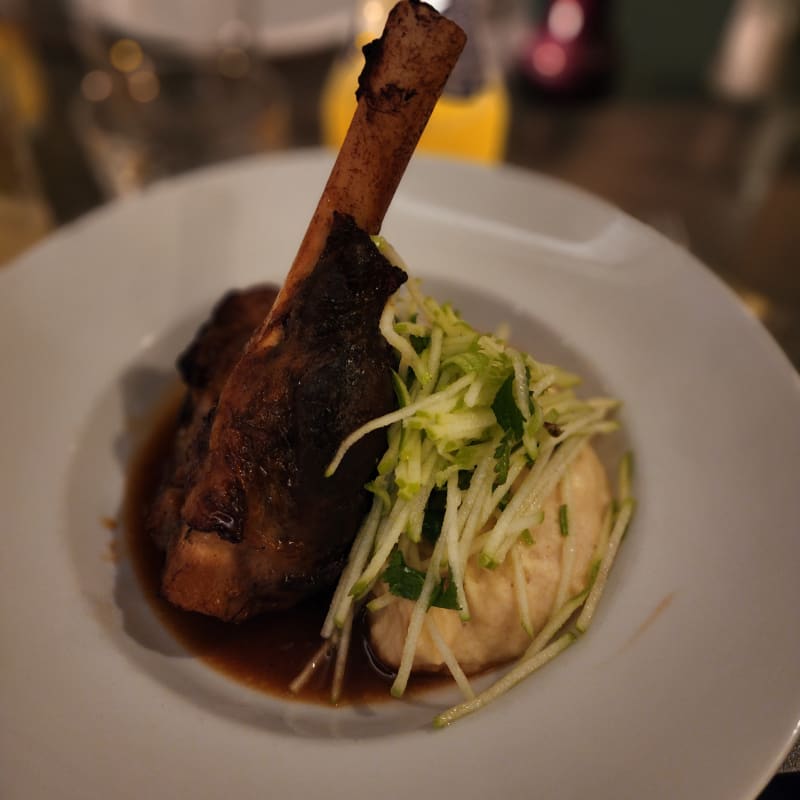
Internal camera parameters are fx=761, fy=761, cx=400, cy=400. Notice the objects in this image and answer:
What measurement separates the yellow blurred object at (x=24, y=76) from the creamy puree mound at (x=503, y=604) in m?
3.48

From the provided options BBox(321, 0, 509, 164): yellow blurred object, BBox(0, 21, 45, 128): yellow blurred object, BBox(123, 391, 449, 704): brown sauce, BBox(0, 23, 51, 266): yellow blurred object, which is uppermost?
BBox(0, 21, 45, 128): yellow blurred object

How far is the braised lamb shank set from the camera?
1.75 meters

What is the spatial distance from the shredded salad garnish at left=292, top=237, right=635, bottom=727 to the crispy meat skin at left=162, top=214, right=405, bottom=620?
A: 7 cm

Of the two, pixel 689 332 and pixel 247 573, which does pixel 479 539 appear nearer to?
pixel 247 573

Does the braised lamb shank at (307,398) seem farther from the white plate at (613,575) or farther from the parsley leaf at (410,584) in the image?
the white plate at (613,575)

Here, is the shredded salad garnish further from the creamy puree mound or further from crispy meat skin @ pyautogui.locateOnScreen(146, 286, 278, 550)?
crispy meat skin @ pyautogui.locateOnScreen(146, 286, 278, 550)

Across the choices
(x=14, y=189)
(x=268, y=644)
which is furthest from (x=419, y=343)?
(x=14, y=189)

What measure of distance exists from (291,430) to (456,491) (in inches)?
17.9

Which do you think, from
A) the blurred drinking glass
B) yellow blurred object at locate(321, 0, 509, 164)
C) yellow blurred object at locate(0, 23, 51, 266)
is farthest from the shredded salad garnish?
the blurred drinking glass

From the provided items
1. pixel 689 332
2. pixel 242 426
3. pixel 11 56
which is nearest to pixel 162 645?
pixel 242 426

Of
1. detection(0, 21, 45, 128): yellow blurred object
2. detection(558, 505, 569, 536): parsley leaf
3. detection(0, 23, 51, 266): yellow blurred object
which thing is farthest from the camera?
detection(0, 21, 45, 128): yellow blurred object

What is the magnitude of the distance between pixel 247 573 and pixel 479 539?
58cm

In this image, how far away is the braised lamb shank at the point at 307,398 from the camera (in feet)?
5.73

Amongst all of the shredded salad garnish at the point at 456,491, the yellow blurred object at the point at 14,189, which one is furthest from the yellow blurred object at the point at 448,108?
the shredded salad garnish at the point at 456,491
